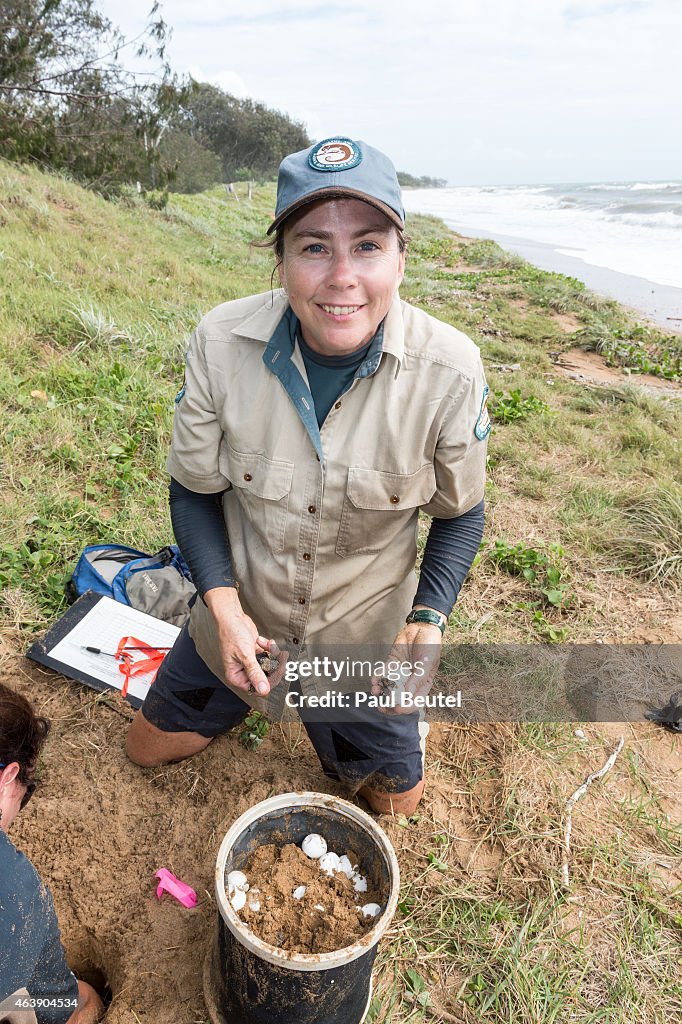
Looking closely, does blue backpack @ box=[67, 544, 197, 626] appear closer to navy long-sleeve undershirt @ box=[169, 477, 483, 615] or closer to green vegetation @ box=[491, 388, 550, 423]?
navy long-sleeve undershirt @ box=[169, 477, 483, 615]

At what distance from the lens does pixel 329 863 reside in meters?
1.64

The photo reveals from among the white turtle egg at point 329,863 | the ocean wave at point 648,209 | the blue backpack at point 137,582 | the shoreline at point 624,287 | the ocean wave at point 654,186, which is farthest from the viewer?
the ocean wave at point 654,186

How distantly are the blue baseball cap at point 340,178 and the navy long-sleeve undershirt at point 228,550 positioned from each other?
0.77 metres

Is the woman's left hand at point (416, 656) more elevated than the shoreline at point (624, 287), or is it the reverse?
the shoreline at point (624, 287)

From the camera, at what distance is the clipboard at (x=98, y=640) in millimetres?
2531

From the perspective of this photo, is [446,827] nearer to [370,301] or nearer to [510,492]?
[370,301]

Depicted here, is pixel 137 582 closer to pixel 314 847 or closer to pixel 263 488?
pixel 263 488

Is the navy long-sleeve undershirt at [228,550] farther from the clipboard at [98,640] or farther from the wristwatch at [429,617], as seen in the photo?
the clipboard at [98,640]

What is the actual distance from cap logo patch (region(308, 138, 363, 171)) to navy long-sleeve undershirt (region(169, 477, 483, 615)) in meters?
0.88

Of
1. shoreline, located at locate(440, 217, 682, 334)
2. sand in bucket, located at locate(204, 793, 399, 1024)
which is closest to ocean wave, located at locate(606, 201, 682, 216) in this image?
shoreline, located at locate(440, 217, 682, 334)

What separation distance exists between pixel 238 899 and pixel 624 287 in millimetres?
13341

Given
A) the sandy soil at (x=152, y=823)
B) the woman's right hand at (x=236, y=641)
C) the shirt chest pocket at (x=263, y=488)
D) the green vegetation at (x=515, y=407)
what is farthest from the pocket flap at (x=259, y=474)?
the green vegetation at (x=515, y=407)

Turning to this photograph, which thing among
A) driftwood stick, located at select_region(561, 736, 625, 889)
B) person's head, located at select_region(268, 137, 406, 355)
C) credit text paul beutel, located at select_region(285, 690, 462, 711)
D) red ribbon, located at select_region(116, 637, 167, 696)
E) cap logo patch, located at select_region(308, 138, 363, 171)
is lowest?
driftwood stick, located at select_region(561, 736, 625, 889)

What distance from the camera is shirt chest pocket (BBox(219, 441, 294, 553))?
1688mm
